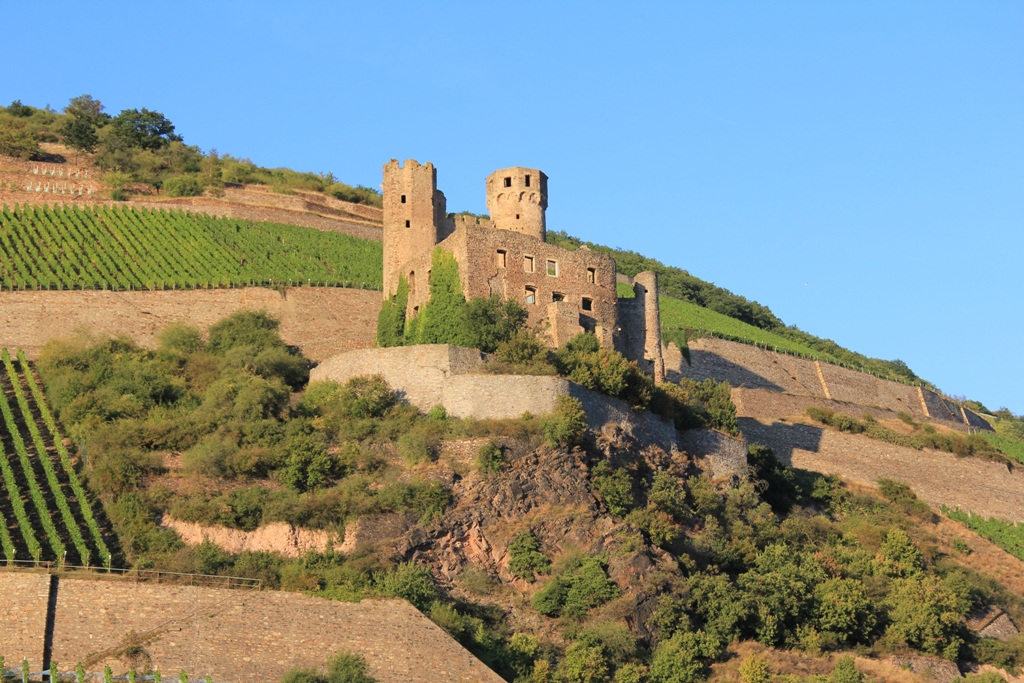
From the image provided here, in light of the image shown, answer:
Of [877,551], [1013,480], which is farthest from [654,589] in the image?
[1013,480]

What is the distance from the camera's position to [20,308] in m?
47.3

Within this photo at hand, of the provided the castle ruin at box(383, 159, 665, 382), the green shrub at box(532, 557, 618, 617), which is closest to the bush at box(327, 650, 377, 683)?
the green shrub at box(532, 557, 618, 617)

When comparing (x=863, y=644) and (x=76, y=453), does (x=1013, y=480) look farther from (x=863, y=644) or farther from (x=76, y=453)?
(x=76, y=453)

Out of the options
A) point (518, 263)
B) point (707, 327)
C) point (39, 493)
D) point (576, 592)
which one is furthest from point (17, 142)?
point (576, 592)

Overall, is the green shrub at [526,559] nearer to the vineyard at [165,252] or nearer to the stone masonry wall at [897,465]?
the stone masonry wall at [897,465]

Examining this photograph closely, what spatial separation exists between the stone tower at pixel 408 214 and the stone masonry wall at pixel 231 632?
16.5m

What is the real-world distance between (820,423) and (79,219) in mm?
29653

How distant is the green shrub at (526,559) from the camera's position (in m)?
33.5

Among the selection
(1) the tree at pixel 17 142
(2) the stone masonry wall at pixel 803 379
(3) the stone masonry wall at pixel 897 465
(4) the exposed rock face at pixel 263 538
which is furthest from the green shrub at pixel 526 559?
(1) the tree at pixel 17 142

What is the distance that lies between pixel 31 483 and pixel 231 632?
9.25 meters

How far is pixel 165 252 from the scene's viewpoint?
184ft

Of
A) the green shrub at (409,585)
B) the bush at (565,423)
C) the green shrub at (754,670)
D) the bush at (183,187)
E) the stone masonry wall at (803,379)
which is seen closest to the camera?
the green shrub at (409,585)

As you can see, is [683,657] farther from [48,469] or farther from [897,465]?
[897,465]

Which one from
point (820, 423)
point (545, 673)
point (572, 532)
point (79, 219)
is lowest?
point (545, 673)
